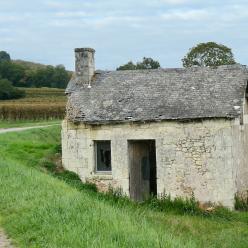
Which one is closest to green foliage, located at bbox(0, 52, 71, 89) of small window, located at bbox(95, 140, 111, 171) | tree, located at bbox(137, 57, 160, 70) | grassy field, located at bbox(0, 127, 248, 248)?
tree, located at bbox(137, 57, 160, 70)

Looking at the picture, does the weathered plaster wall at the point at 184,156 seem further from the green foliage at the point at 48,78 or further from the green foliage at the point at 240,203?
the green foliage at the point at 48,78

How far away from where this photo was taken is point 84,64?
75.2 ft

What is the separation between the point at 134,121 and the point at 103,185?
2.84 meters

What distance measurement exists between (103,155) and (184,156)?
344 cm

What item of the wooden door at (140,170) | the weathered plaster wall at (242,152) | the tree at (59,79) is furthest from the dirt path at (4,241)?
the tree at (59,79)

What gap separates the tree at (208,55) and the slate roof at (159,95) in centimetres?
3069

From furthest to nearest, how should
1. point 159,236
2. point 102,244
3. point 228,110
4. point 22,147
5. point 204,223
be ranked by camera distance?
point 22,147 → point 228,110 → point 204,223 → point 159,236 → point 102,244

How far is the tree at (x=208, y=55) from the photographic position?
5275cm

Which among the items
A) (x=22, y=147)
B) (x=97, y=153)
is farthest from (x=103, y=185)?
(x=22, y=147)

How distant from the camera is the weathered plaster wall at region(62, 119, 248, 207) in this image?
19.7 metres

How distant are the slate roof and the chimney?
0.99 feet

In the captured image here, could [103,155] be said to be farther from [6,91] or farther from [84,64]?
[6,91]

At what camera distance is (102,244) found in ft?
25.6

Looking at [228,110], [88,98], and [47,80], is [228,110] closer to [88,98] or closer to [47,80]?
[88,98]
